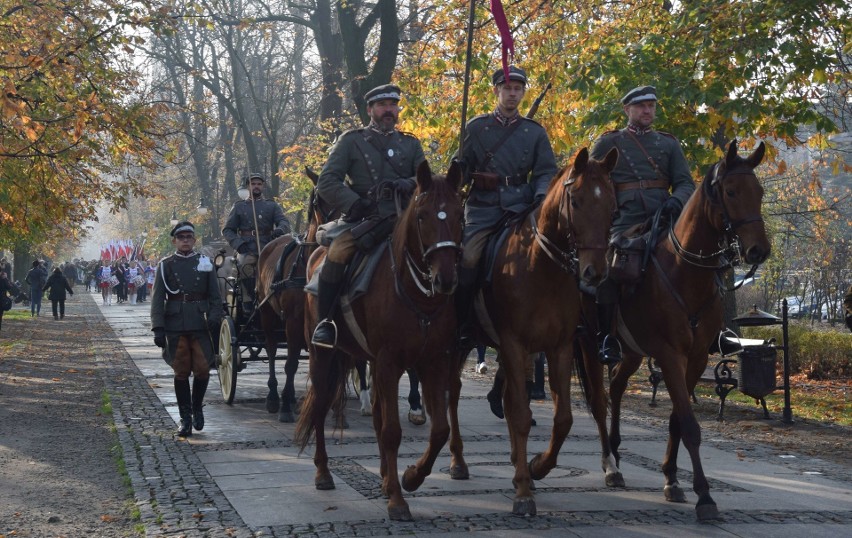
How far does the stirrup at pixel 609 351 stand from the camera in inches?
334

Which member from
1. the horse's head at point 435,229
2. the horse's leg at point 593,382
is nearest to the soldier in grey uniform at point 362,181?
the horse's head at point 435,229

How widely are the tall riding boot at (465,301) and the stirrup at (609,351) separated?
1.03 meters

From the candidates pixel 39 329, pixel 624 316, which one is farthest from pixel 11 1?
pixel 39 329

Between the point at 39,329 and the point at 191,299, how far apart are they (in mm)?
23912

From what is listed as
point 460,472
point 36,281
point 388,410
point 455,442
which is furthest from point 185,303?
point 36,281

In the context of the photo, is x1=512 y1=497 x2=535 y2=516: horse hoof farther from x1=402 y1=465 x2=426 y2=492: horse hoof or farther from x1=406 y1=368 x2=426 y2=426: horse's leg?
x1=406 y1=368 x2=426 y2=426: horse's leg

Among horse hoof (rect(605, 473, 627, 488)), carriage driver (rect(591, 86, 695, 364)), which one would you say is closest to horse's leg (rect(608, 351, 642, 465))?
horse hoof (rect(605, 473, 627, 488))

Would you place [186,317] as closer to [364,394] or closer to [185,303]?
[185,303]

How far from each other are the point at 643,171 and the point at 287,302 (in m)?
5.22

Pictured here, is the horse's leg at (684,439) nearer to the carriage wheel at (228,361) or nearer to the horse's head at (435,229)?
the horse's head at (435,229)

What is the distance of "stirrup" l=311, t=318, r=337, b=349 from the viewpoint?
27.0ft

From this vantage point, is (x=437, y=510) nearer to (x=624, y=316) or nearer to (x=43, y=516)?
(x=624, y=316)

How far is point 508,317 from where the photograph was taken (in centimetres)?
777

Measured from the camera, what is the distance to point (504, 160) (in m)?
8.74
